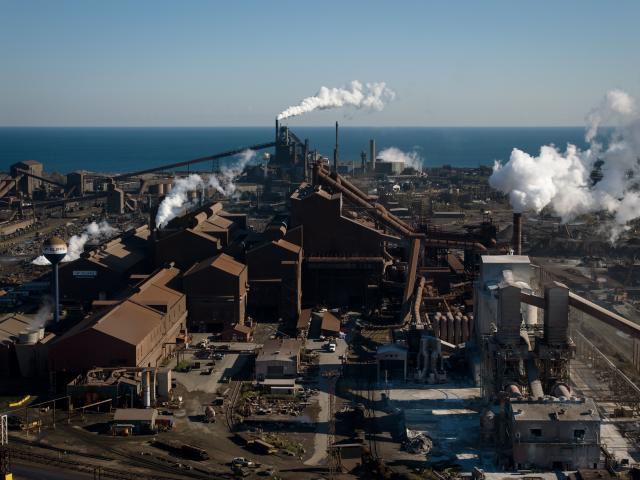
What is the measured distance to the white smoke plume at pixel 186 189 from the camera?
48.2 meters

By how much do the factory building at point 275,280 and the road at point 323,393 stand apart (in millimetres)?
3353

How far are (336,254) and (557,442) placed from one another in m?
19.5

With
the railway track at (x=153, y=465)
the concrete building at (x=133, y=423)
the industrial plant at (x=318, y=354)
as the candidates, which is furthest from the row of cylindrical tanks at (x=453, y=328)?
the railway track at (x=153, y=465)

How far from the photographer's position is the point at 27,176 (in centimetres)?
8188

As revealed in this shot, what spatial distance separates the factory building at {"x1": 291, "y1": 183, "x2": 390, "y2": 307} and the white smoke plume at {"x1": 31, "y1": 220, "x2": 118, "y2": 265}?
12933mm

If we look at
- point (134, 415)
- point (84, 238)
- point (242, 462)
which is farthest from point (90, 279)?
point (242, 462)

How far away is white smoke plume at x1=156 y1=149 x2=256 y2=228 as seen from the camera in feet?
158

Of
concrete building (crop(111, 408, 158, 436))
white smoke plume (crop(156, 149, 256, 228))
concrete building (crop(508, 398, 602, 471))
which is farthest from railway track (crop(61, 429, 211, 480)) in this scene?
white smoke plume (crop(156, 149, 256, 228))

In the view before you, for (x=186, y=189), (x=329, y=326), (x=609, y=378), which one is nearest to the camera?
(x=609, y=378)

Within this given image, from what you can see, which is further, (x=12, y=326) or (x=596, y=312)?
(x=12, y=326)

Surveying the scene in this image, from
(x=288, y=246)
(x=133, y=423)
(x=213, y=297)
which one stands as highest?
(x=288, y=246)

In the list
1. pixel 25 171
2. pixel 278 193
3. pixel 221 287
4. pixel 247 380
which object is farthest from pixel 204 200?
pixel 247 380

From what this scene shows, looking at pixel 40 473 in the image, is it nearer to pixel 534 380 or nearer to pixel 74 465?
pixel 74 465

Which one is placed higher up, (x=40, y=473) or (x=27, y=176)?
(x=27, y=176)
